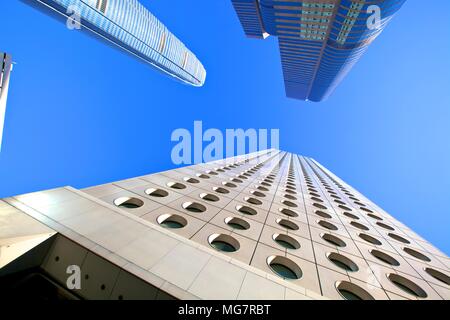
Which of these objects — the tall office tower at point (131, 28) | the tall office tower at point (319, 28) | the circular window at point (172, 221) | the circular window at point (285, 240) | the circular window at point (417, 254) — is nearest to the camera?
the circular window at point (172, 221)

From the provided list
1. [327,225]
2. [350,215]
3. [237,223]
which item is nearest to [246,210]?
[237,223]

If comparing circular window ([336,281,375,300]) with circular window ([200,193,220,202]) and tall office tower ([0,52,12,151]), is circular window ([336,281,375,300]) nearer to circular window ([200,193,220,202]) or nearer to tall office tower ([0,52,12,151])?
circular window ([200,193,220,202])

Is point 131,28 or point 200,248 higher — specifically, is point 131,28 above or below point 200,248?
above

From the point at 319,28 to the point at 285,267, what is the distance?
117094 mm

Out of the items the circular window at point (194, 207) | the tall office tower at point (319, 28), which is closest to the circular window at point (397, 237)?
the circular window at point (194, 207)

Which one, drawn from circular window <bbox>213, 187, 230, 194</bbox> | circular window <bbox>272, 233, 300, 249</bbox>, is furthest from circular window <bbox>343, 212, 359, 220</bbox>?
circular window <bbox>213, 187, 230, 194</bbox>

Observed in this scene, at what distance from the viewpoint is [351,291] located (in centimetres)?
1075

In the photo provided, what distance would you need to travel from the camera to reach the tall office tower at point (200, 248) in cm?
799

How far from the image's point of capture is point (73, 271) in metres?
8.38

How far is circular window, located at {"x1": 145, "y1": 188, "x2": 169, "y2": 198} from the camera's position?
15767 millimetres

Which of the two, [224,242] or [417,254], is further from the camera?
[417,254]

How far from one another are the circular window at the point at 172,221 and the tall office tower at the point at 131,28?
9827cm

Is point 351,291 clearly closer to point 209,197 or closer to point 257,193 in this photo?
point 209,197

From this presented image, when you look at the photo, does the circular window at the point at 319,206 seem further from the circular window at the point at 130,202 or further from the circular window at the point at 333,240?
the circular window at the point at 130,202
